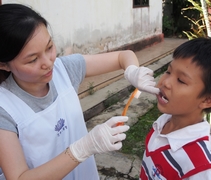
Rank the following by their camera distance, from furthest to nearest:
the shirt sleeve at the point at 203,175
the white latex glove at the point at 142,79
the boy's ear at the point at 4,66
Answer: the white latex glove at the point at 142,79 < the boy's ear at the point at 4,66 < the shirt sleeve at the point at 203,175

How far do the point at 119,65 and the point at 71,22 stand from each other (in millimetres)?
3084

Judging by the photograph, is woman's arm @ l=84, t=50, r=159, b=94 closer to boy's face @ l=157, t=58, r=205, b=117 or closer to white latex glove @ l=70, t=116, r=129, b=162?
boy's face @ l=157, t=58, r=205, b=117

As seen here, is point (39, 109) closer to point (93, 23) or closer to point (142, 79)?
point (142, 79)

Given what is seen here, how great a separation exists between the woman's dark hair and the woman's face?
22mm

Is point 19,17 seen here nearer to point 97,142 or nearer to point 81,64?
point 81,64

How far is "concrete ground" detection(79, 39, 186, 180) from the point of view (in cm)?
245

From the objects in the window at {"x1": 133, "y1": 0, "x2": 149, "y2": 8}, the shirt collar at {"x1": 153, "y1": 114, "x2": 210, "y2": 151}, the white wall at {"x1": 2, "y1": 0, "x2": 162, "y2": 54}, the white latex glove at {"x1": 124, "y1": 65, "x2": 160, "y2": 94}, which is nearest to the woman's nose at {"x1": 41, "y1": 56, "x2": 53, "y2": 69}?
the white latex glove at {"x1": 124, "y1": 65, "x2": 160, "y2": 94}

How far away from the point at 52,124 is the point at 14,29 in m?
0.47

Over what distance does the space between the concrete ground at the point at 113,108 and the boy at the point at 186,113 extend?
1221 millimetres

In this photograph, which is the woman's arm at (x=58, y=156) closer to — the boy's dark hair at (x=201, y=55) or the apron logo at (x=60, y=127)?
the apron logo at (x=60, y=127)

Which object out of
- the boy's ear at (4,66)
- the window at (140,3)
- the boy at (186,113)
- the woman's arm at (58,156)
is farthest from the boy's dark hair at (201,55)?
the window at (140,3)

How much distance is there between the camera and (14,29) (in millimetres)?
1108

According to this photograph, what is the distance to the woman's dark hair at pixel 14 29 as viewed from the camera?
1106 mm

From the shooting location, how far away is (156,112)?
12.2 feet
